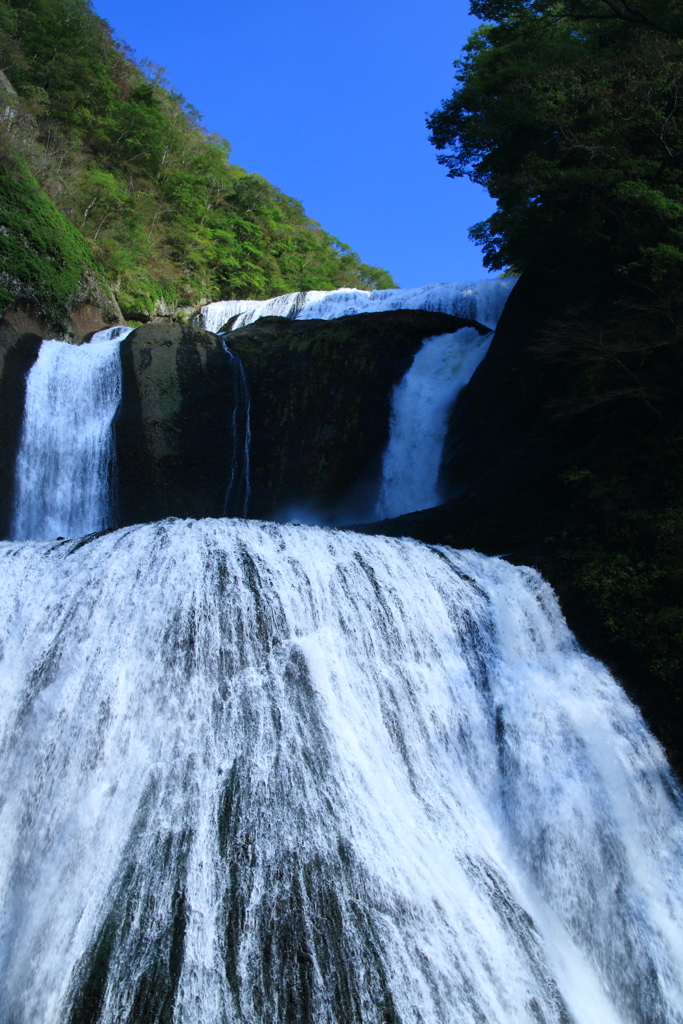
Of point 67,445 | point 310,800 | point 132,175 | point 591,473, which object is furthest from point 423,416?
point 132,175

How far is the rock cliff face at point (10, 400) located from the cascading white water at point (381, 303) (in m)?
6.90

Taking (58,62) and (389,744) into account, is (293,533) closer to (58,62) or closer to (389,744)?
(389,744)

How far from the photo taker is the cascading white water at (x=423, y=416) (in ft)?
45.9

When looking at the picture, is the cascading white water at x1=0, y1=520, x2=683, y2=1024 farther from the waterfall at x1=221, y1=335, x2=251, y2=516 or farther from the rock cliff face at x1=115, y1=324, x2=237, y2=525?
the waterfall at x1=221, y1=335, x2=251, y2=516

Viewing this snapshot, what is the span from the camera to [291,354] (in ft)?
51.8

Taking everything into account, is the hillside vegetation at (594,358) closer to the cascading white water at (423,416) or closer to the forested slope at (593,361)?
the forested slope at (593,361)

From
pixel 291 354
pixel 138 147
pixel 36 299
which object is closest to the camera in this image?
pixel 36 299

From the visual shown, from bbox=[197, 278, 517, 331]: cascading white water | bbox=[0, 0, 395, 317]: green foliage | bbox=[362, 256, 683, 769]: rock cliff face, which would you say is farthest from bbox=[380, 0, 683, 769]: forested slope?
bbox=[0, 0, 395, 317]: green foliage

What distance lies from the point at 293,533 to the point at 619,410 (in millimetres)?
5667

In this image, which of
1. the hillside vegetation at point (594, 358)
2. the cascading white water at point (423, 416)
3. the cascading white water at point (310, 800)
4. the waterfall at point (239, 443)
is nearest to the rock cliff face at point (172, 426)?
the waterfall at point (239, 443)

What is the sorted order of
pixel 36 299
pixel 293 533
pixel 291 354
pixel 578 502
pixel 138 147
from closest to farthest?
1. pixel 293 533
2. pixel 578 502
3. pixel 36 299
4. pixel 291 354
5. pixel 138 147

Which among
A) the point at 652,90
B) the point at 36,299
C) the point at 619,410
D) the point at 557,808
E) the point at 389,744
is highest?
the point at 652,90

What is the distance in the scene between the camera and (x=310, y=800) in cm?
512

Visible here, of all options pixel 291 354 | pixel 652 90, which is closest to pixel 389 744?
pixel 652 90
